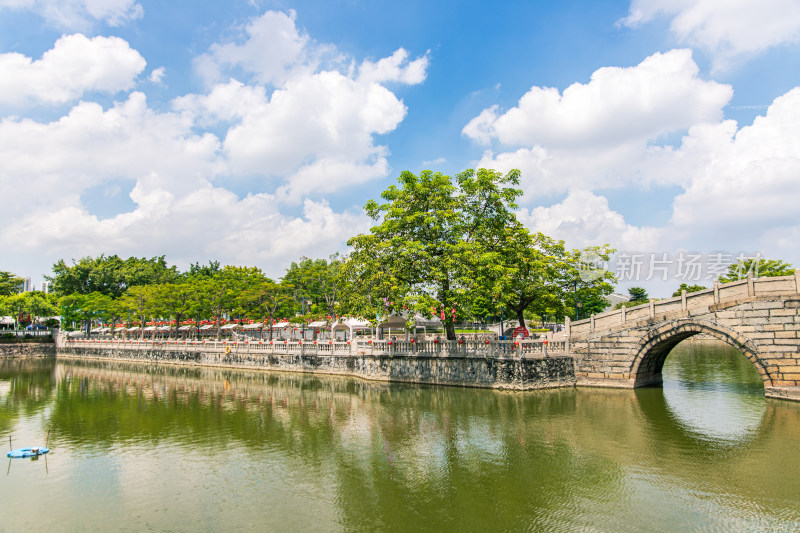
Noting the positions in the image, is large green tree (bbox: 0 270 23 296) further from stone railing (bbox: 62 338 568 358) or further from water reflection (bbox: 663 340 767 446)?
water reflection (bbox: 663 340 767 446)

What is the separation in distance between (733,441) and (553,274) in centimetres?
1813

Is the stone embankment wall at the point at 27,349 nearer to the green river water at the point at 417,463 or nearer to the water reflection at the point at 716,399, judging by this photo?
the green river water at the point at 417,463

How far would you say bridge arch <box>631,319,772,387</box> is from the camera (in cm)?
2019

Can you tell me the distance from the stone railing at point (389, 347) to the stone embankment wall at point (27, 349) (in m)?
22.5

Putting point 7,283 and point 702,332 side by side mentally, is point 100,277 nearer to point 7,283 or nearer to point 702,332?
Result: point 7,283

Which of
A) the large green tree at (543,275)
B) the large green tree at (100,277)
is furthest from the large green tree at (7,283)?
the large green tree at (543,275)

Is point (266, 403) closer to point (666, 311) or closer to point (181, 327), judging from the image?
point (666, 311)

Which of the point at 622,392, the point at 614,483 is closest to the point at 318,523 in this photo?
the point at 614,483

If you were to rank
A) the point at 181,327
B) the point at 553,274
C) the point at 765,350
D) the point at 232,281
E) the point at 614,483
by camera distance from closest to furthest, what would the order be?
the point at 614,483 < the point at 765,350 < the point at 553,274 < the point at 232,281 < the point at 181,327

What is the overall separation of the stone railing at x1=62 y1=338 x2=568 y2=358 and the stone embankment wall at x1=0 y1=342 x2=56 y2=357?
22456 mm

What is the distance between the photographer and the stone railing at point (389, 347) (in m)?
24.5

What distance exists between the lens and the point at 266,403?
925 inches

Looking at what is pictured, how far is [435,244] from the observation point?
26375 mm

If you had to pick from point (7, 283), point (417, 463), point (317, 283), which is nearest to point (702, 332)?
point (417, 463)
